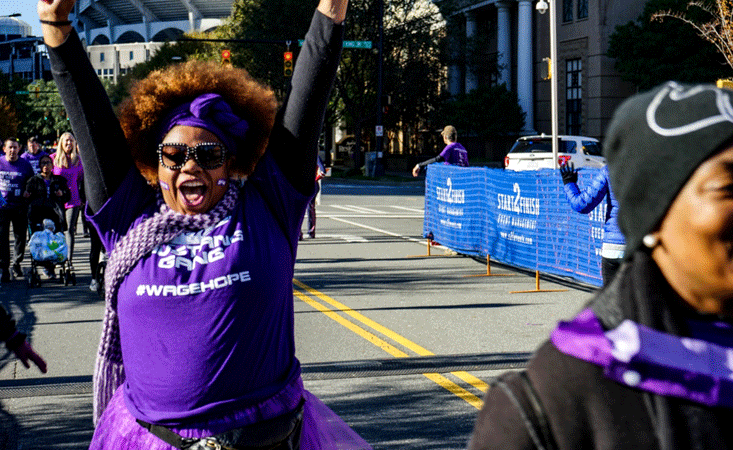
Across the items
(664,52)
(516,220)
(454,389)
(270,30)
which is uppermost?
(270,30)

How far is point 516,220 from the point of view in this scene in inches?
482

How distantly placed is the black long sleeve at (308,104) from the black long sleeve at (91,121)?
451 mm

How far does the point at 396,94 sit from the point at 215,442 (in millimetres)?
45662

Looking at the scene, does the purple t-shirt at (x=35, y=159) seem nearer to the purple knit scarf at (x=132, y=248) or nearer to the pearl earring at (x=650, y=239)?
the purple knit scarf at (x=132, y=248)

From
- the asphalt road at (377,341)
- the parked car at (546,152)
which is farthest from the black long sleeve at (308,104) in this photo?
the parked car at (546,152)

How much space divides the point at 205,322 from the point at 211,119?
2.01ft

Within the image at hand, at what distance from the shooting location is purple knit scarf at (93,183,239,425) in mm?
2525

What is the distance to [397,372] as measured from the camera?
6.68 metres

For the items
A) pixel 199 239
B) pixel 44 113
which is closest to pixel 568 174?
pixel 199 239

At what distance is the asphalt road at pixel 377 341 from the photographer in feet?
18.1

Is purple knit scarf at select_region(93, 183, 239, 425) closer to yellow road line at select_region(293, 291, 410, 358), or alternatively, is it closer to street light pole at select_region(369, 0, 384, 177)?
yellow road line at select_region(293, 291, 410, 358)

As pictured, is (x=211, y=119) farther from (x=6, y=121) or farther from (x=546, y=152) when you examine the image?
(x=6, y=121)

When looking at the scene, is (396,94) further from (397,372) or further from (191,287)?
(191,287)

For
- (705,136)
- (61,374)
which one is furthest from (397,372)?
(705,136)
